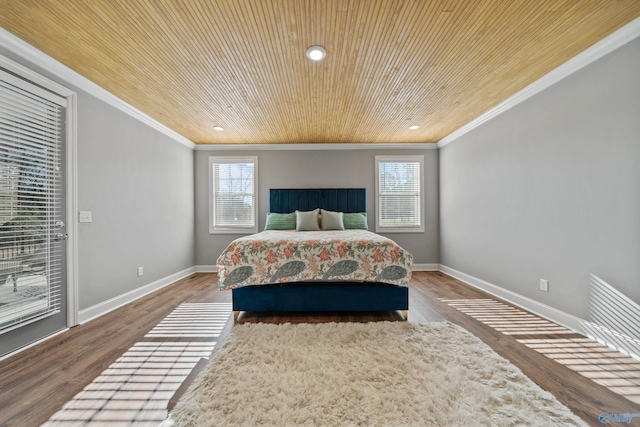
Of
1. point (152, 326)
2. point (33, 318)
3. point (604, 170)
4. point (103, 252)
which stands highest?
point (604, 170)

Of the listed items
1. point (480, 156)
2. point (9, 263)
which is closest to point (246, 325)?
point (9, 263)

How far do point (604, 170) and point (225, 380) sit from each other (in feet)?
11.0

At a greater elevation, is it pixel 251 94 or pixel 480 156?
pixel 251 94

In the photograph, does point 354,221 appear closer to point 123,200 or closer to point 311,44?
point 311,44

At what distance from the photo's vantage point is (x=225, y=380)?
1569 mm

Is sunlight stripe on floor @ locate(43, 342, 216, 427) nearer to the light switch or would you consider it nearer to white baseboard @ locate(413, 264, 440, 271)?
the light switch

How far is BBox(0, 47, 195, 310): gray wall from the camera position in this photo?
2.57 metres

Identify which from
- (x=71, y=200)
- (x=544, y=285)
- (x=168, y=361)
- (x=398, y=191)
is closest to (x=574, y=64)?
(x=544, y=285)

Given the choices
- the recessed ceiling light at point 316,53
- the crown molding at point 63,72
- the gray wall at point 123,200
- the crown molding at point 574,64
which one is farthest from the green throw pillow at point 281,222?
the crown molding at point 574,64

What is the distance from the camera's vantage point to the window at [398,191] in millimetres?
4844

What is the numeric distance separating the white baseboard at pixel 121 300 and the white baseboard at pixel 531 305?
4.69m

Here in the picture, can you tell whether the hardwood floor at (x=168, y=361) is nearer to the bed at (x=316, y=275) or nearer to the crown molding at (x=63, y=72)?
the bed at (x=316, y=275)

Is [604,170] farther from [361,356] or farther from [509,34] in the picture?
[361,356]

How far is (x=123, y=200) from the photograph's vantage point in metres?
3.08
